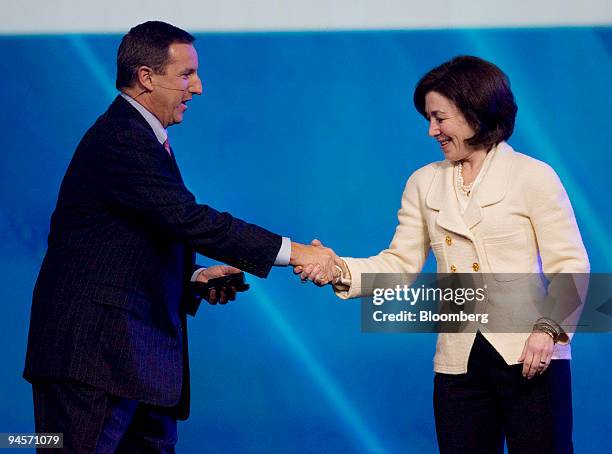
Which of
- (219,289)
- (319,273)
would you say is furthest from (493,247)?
(219,289)

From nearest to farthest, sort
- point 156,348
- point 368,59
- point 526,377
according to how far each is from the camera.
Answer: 1. point 526,377
2. point 156,348
3. point 368,59

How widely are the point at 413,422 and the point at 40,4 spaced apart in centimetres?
201

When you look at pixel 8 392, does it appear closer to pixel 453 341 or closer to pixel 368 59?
pixel 368 59

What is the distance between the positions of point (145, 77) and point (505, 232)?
0.94 meters

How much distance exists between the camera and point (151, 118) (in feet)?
8.65

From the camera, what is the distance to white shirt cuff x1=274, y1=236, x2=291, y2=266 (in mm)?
2660

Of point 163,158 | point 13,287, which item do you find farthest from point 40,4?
point 163,158

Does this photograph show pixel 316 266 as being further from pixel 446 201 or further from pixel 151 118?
pixel 151 118

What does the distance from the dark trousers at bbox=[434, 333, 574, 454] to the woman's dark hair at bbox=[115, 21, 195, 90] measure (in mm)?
1009

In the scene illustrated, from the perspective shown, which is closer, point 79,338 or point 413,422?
point 79,338

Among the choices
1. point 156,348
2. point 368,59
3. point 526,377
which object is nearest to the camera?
point 526,377

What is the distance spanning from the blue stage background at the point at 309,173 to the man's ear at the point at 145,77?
124 cm

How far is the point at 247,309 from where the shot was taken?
393cm

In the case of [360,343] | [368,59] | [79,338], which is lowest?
[79,338]
